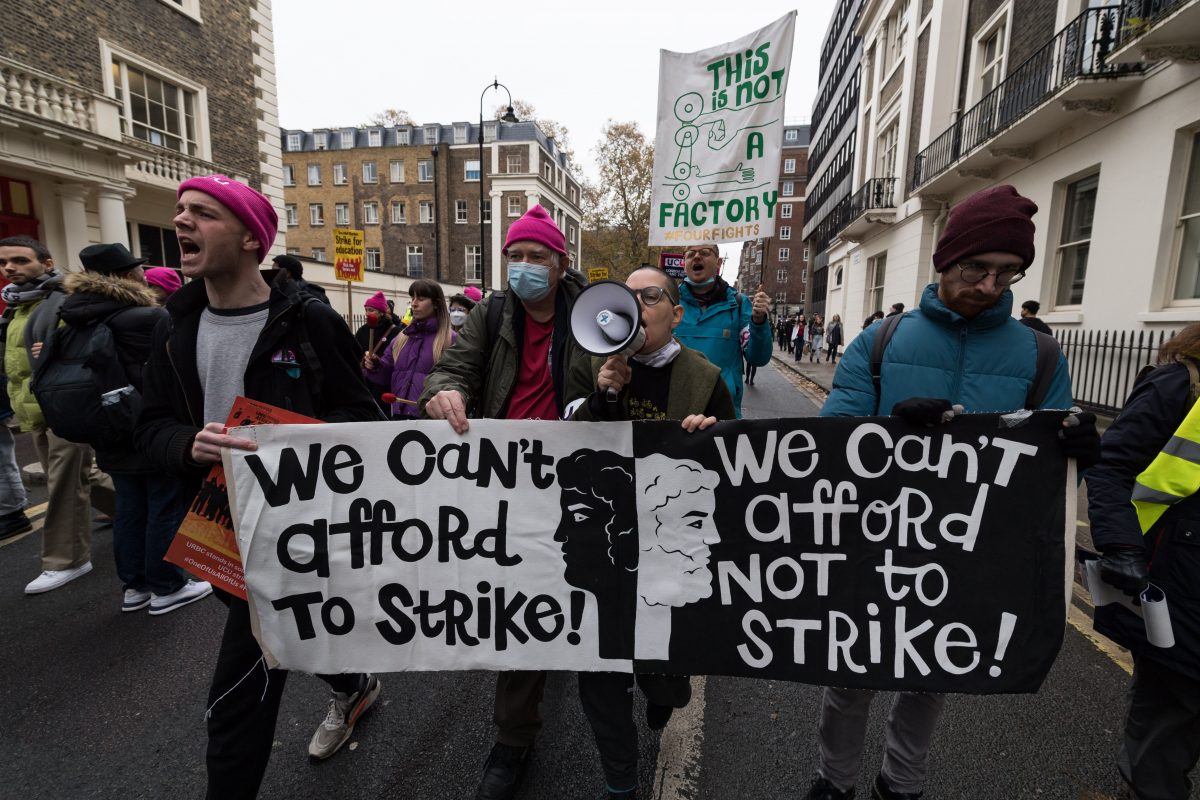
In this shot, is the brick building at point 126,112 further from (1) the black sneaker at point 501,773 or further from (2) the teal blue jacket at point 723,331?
(1) the black sneaker at point 501,773

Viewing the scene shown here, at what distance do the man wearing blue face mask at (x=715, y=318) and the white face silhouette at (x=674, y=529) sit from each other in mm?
2230

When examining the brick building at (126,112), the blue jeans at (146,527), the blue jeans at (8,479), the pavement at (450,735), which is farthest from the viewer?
the brick building at (126,112)

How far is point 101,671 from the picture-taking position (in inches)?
113

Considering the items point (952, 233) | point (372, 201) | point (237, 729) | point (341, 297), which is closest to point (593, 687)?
point (237, 729)

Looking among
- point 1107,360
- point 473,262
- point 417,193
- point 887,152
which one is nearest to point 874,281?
point 887,152

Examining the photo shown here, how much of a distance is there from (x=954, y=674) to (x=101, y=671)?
373cm

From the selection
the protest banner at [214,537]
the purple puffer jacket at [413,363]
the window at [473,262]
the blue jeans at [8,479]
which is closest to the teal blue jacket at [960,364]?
the protest banner at [214,537]

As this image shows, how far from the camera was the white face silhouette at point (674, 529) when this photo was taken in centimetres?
190

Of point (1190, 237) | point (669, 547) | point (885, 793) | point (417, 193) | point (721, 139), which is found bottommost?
point (885, 793)

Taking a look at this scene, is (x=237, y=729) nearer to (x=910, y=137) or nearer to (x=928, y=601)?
(x=928, y=601)

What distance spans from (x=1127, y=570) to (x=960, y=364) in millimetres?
741

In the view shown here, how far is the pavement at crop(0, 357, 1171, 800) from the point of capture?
214cm

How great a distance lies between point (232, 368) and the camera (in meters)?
1.90

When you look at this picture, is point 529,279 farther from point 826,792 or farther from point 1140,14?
point 1140,14
